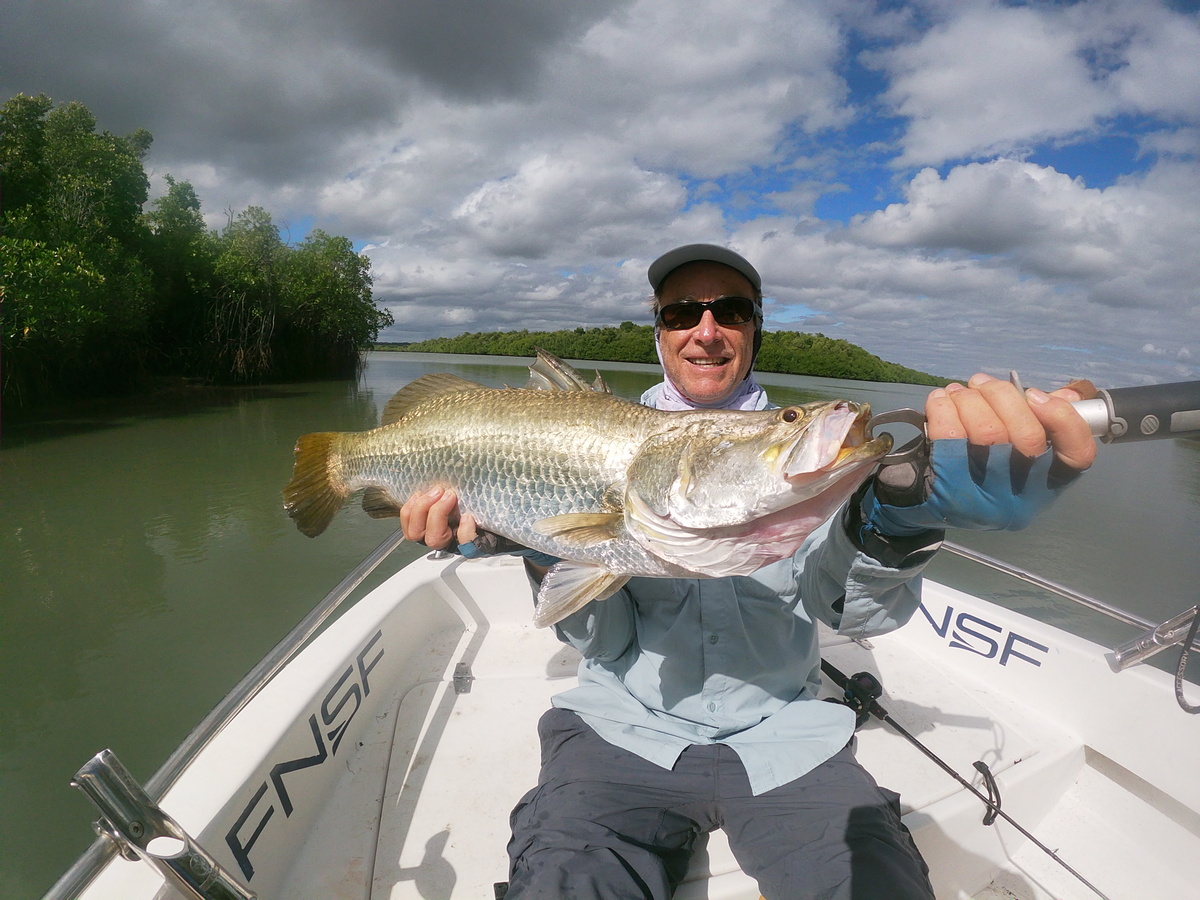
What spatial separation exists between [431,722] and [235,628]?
5.35 metres

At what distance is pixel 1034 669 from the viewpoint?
356 centimetres

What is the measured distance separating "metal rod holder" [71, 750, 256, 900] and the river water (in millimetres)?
3245

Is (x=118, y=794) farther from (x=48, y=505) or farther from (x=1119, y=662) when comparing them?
(x=48, y=505)

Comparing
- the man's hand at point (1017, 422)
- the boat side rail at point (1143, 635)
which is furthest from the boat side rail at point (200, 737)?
the boat side rail at point (1143, 635)

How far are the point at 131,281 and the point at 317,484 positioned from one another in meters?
27.3

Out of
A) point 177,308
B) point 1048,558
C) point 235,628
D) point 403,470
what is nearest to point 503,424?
point 403,470

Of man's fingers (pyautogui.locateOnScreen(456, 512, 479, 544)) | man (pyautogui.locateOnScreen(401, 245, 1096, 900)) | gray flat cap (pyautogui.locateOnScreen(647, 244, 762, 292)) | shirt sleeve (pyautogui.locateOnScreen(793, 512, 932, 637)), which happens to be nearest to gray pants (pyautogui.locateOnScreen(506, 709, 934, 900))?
man (pyautogui.locateOnScreen(401, 245, 1096, 900))

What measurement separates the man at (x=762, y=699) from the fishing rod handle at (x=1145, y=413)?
0.07 meters

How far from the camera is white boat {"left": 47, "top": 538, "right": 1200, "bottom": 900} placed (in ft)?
7.53

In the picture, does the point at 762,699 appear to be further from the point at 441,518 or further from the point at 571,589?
the point at 441,518

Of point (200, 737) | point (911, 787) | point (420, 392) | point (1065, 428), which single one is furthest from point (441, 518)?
point (911, 787)

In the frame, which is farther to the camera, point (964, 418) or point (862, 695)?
point (862, 695)

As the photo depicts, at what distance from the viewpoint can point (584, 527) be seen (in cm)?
202

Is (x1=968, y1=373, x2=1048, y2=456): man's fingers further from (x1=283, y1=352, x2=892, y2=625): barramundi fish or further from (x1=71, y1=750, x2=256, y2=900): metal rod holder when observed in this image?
(x1=71, y1=750, x2=256, y2=900): metal rod holder
